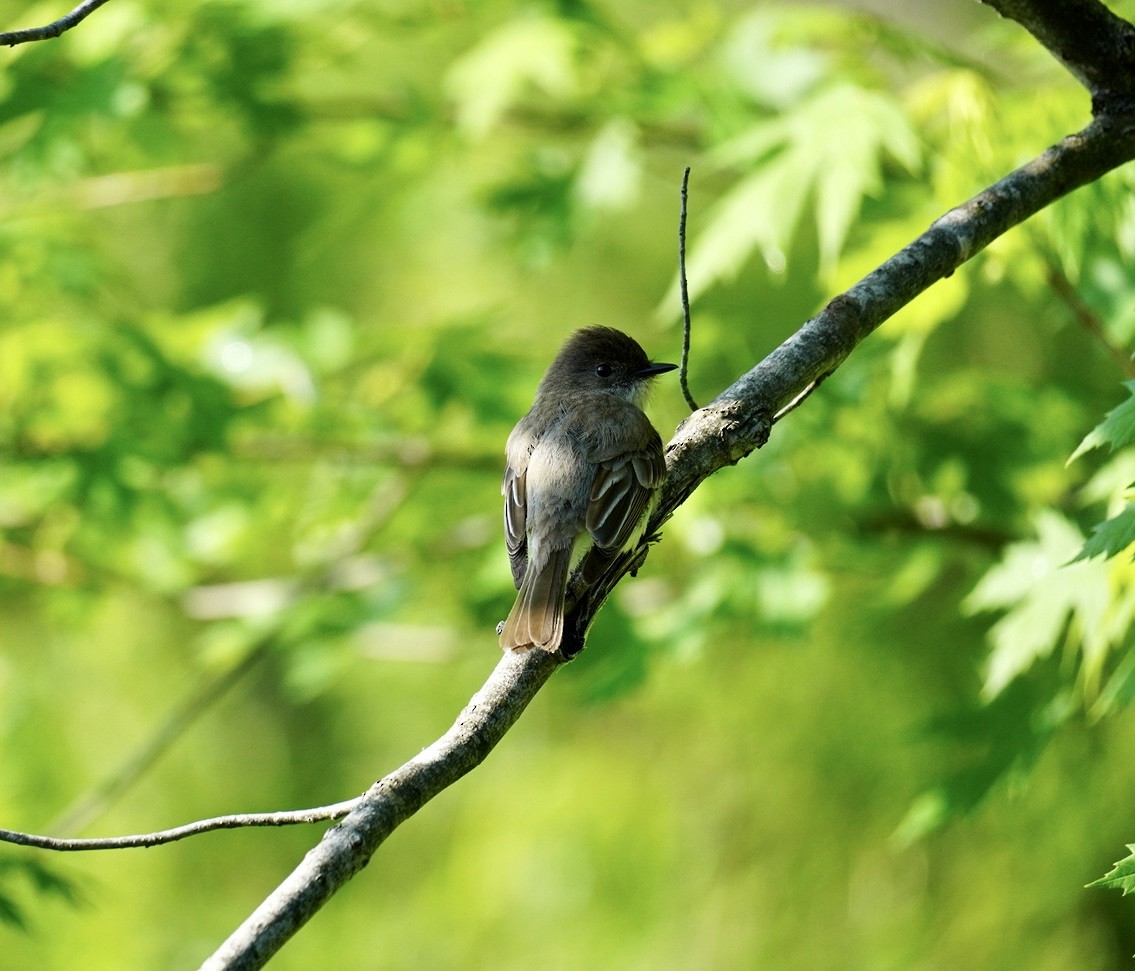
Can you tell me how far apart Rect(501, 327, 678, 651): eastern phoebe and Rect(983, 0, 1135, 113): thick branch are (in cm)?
111

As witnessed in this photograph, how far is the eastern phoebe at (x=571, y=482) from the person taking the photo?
10.3ft

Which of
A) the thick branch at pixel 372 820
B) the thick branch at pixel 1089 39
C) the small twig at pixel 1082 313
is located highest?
the thick branch at pixel 1089 39

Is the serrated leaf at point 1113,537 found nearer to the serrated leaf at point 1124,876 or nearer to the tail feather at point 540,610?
the serrated leaf at point 1124,876

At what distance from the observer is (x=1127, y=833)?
4.61 metres

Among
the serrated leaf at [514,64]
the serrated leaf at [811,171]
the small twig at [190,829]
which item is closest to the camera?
the small twig at [190,829]

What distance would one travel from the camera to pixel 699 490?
13.7ft

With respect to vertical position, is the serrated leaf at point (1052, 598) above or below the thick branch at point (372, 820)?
below

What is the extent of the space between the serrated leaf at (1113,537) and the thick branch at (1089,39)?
2.82ft

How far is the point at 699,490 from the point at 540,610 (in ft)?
5.33

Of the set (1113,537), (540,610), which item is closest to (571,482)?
(540,610)

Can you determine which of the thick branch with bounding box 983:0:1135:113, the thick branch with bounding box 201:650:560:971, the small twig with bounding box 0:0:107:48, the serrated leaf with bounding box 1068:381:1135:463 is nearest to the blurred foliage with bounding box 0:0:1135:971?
the serrated leaf with bounding box 1068:381:1135:463

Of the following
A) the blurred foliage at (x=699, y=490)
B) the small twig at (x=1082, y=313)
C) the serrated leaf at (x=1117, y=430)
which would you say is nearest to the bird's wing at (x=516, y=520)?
the blurred foliage at (x=699, y=490)

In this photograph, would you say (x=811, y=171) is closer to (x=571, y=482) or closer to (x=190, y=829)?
(x=571, y=482)

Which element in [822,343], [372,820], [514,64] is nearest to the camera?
[372,820]
